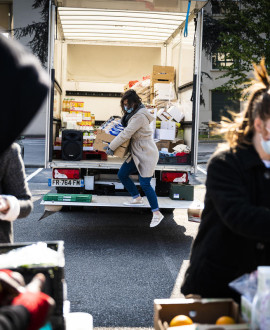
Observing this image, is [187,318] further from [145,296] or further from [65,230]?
[65,230]

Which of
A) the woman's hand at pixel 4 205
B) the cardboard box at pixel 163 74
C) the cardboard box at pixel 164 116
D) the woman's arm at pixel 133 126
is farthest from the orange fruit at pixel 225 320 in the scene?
the cardboard box at pixel 163 74

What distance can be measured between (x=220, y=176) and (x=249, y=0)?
25806 mm

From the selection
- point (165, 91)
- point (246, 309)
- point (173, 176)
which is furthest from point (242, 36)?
point (246, 309)

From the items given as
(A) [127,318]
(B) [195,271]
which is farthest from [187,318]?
(A) [127,318]

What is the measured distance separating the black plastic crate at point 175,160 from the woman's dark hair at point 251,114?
490cm

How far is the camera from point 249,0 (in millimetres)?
25734

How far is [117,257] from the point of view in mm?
5934

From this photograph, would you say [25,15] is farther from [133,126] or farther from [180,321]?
[180,321]

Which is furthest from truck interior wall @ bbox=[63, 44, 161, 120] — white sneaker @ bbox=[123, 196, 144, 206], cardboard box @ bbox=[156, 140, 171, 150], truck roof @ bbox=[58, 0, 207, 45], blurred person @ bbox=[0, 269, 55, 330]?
blurred person @ bbox=[0, 269, 55, 330]

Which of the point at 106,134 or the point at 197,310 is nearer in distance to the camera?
the point at 197,310

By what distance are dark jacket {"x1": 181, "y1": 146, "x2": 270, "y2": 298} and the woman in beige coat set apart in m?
4.36

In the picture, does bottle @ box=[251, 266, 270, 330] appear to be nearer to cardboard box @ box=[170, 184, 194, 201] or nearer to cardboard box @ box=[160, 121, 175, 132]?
cardboard box @ box=[170, 184, 194, 201]

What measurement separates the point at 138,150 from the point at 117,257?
1606 millimetres

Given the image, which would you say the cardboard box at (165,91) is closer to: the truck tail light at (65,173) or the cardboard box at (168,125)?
the cardboard box at (168,125)
